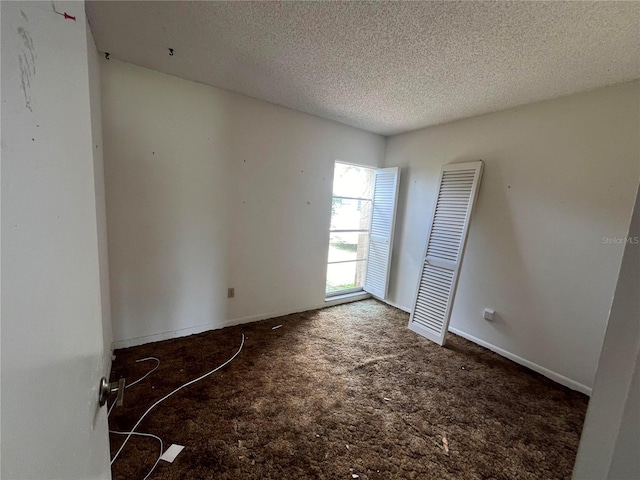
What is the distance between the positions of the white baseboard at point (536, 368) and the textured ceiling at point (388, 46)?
2284mm

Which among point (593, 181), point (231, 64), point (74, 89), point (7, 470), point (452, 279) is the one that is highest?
point (231, 64)

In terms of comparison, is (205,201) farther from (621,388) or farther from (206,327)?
(621,388)

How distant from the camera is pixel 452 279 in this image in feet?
8.55

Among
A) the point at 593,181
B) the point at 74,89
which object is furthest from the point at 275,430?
the point at 593,181

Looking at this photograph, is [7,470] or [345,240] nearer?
[7,470]

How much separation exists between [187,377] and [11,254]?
1995 mm

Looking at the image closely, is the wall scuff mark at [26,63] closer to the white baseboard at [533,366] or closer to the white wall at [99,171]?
the white wall at [99,171]

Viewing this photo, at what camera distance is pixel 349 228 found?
3.64 metres

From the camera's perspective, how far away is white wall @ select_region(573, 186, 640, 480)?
1.24 feet

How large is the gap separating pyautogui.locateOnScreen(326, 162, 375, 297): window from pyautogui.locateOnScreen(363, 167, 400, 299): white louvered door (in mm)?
120

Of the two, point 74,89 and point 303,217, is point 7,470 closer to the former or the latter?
point 74,89

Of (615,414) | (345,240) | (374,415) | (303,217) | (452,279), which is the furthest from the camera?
(345,240)

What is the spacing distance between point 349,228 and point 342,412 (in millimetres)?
2349

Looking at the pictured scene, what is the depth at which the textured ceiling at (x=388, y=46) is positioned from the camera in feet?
4.29
